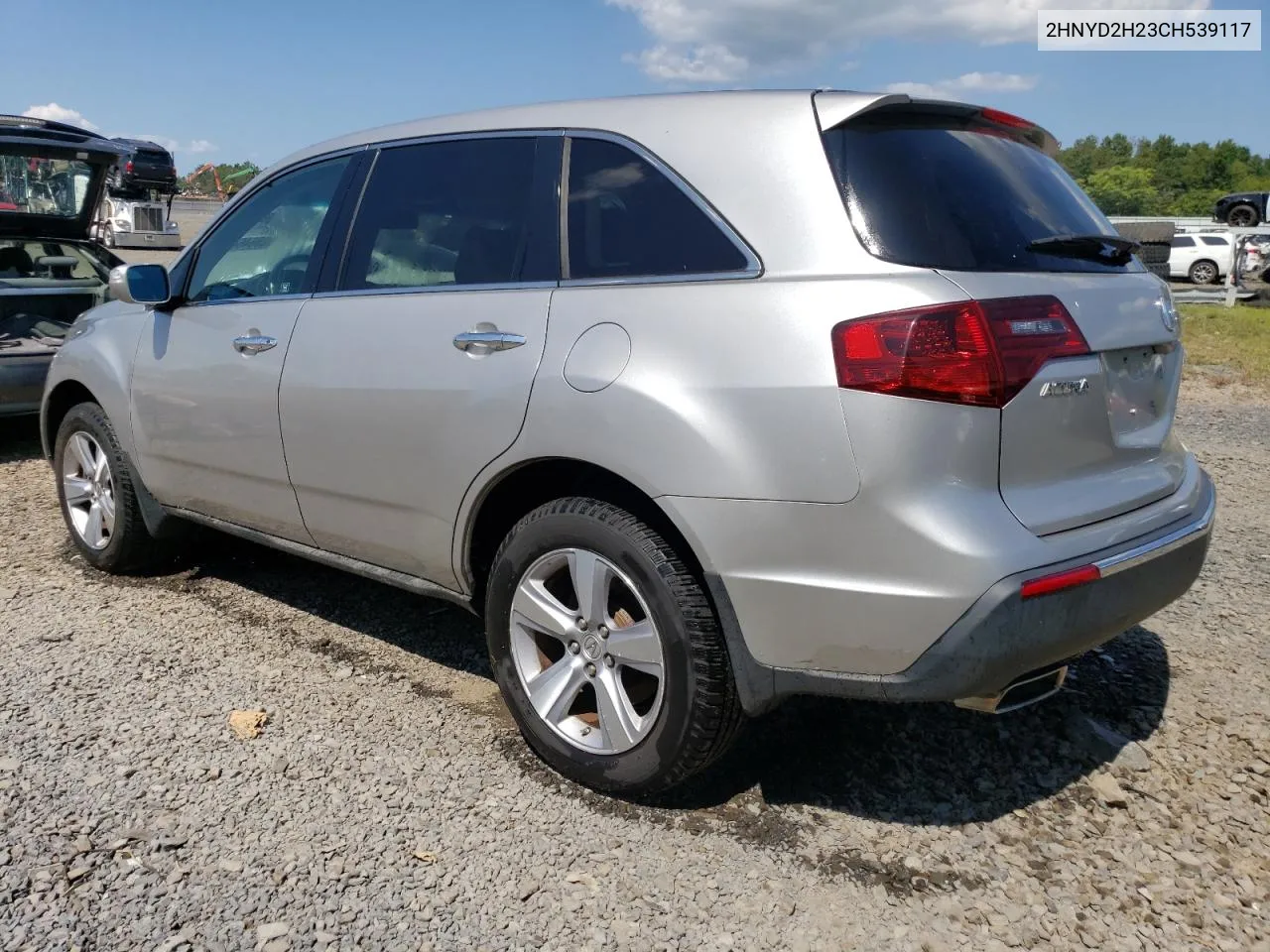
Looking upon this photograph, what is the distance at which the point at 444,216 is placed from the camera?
3.41m

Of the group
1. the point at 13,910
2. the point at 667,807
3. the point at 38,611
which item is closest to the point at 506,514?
the point at 667,807

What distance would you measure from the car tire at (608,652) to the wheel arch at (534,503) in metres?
0.05

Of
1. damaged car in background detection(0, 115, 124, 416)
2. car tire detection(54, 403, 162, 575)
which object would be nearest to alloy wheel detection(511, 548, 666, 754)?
car tire detection(54, 403, 162, 575)

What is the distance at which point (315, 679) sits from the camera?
3766 millimetres

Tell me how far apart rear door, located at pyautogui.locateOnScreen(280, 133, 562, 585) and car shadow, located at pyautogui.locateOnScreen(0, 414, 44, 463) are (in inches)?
180

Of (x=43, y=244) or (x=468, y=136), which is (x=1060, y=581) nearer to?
(x=468, y=136)

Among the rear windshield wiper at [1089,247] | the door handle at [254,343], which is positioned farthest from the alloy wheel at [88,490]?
the rear windshield wiper at [1089,247]

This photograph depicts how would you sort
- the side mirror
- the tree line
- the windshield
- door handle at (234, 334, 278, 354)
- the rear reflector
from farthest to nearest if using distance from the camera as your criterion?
the tree line, the windshield, the side mirror, door handle at (234, 334, 278, 354), the rear reflector

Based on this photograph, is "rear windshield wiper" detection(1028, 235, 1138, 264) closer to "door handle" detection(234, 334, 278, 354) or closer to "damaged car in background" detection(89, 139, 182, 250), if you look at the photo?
"door handle" detection(234, 334, 278, 354)

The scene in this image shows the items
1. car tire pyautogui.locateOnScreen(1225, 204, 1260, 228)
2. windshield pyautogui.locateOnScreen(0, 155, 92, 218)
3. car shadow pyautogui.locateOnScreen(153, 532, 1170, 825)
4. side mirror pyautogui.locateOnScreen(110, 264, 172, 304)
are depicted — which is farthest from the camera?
car tire pyautogui.locateOnScreen(1225, 204, 1260, 228)

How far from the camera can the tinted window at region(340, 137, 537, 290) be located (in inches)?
126

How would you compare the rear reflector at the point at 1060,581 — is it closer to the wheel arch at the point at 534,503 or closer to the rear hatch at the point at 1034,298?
the rear hatch at the point at 1034,298

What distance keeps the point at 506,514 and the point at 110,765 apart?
136cm

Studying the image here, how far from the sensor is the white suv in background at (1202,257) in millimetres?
25781
